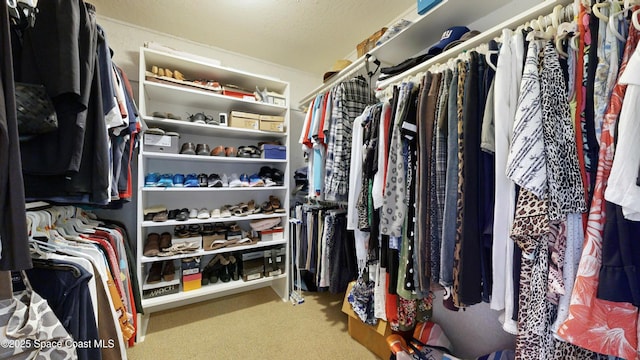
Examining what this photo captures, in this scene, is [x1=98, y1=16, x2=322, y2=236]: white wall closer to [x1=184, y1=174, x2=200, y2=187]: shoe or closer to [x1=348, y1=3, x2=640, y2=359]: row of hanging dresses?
[x1=184, y1=174, x2=200, y2=187]: shoe

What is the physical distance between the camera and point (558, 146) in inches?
24.9

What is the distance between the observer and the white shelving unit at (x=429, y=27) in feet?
3.70

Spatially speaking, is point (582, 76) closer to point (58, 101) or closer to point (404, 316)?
point (404, 316)

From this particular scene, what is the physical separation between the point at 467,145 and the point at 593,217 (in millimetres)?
347

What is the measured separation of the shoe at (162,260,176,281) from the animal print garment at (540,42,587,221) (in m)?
2.27

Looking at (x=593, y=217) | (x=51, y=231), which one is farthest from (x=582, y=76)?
(x=51, y=231)

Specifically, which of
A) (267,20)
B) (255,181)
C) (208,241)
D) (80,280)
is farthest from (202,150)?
(80,280)

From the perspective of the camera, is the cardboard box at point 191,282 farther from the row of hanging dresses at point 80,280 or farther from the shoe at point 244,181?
the shoe at point 244,181

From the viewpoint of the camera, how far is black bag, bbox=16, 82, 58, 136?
0.64m

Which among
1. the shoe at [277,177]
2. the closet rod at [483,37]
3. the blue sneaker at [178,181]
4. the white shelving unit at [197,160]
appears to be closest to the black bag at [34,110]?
the white shelving unit at [197,160]

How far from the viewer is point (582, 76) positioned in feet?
2.06

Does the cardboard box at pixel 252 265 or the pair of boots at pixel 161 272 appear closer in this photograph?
the pair of boots at pixel 161 272

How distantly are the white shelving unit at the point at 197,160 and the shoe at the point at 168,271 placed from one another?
4cm

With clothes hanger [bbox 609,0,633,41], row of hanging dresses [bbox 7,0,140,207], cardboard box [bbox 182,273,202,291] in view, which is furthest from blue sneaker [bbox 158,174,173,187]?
clothes hanger [bbox 609,0,633,41]
